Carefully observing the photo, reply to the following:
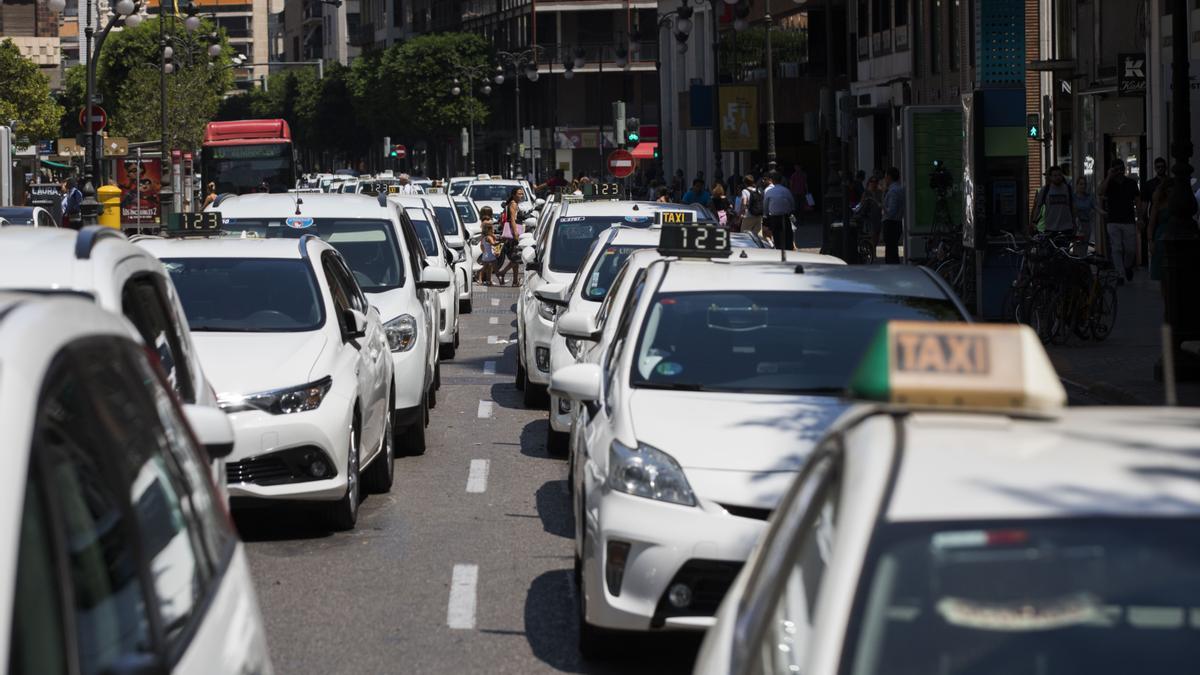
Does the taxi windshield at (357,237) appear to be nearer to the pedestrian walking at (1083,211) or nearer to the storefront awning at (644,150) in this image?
the pedestrian walking at (1083,211)

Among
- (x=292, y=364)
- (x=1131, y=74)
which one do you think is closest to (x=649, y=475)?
(x=292, y=364)

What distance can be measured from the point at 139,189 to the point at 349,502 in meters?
40.9

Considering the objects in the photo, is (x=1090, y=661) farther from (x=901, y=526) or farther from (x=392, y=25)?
(x=392, y=25)

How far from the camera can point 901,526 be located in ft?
10.6

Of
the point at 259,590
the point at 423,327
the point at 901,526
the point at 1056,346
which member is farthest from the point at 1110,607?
the point at 1056,346

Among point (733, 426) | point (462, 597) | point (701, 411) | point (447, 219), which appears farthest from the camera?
point (447, 219)

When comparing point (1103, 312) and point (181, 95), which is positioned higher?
point (181, 95)

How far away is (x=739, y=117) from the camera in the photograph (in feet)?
160

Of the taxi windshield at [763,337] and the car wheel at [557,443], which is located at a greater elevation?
the taxi windshield at [763,337]

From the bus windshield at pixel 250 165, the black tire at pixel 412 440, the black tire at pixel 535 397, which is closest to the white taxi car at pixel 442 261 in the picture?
the black tire at pixel 535 397

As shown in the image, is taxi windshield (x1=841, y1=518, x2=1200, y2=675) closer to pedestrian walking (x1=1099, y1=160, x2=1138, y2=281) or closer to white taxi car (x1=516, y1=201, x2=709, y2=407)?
white taxi car (x1=516, y1=201, x2=709, y2=407)

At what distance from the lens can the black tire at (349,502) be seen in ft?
35.0

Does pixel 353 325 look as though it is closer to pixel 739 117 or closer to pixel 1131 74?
pixel 1131 74

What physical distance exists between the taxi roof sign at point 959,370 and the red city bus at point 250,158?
5841 centimetres
